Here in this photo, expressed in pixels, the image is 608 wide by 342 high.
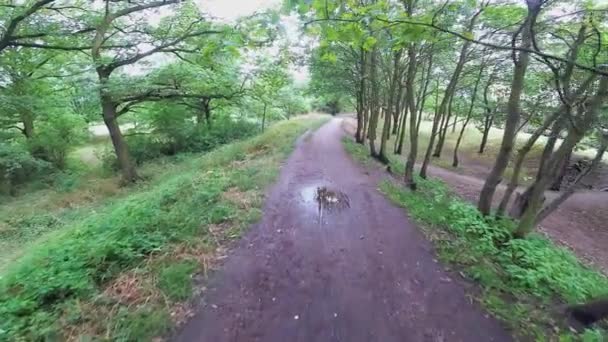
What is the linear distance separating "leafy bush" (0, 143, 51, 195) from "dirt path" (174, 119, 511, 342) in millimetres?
10990

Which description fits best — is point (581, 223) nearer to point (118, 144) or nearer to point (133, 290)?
point (133, 290)

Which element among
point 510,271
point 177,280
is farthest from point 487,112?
point 177,280

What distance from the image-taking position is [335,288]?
3.67 metres

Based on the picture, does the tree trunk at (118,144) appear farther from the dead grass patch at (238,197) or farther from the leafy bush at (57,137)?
the dead grass patch at (238,197)

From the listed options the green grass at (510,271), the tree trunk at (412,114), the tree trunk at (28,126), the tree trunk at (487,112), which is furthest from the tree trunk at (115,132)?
the tree trunk at (487,112)

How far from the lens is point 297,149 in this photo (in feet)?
43.9

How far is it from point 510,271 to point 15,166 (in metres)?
15.0

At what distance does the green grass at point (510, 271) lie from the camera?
320 cm

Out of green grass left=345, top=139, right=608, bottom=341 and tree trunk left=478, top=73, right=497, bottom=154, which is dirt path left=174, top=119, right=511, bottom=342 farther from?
tree trunk left=478, top=73, right=497, bottom=154

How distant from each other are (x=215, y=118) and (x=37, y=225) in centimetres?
1376

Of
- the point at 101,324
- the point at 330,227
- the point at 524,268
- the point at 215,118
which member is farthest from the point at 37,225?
the point at 215,118

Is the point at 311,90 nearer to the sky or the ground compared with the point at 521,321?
nearer to the sky

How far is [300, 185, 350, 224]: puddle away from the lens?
6.37m

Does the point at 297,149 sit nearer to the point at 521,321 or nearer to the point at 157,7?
the point at 157,7
